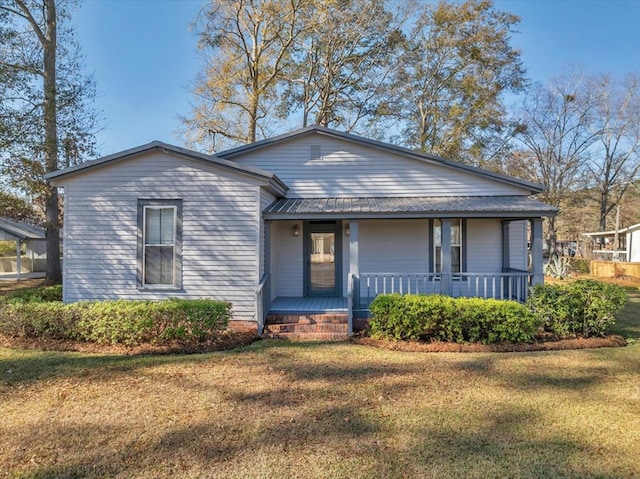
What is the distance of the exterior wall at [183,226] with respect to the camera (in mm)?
8547

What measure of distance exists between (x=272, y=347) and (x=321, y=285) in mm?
3725

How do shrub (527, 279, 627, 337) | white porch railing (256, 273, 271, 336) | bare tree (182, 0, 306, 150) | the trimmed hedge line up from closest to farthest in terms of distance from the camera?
Answer: the trimmed hedge
shrub (527, 279, 627, 337)
white porch railing (256, 273, 271, 336)
bare tree (182, 0, 306, 150)

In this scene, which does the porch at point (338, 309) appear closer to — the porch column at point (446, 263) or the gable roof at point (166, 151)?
the porch column at point (446, 263)

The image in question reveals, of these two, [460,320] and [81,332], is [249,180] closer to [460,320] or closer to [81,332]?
[81,332]

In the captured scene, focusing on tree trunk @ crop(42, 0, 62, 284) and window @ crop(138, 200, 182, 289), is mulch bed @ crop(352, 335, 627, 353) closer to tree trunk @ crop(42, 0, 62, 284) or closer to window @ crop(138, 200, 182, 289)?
window @ crop(138, 200, 182, 289)

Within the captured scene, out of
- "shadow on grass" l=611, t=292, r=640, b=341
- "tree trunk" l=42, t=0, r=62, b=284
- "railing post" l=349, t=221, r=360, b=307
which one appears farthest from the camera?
"tree trunk" l=42, t=0, r=62, b=284

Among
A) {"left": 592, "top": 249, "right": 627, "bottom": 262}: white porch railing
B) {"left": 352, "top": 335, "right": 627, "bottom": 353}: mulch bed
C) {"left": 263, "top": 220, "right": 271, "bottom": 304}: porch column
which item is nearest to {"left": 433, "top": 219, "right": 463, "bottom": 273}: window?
{"left": 352, "top": 335, "right": 627, "bottom": 353}: mulch bed

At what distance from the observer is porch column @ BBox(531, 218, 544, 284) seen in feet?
29.1

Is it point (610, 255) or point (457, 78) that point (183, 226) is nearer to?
point (457, 78)

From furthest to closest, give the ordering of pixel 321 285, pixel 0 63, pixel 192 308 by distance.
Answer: pixel 0 63 → pixel 321 285 → pixel 192 308

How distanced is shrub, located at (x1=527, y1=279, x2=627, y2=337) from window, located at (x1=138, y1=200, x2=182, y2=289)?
749cm

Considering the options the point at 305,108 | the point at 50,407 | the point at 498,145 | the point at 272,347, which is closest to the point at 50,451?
the point at 50,407

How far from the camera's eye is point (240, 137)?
21969 millimetres

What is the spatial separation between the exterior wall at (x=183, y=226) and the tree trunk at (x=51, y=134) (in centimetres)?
643
